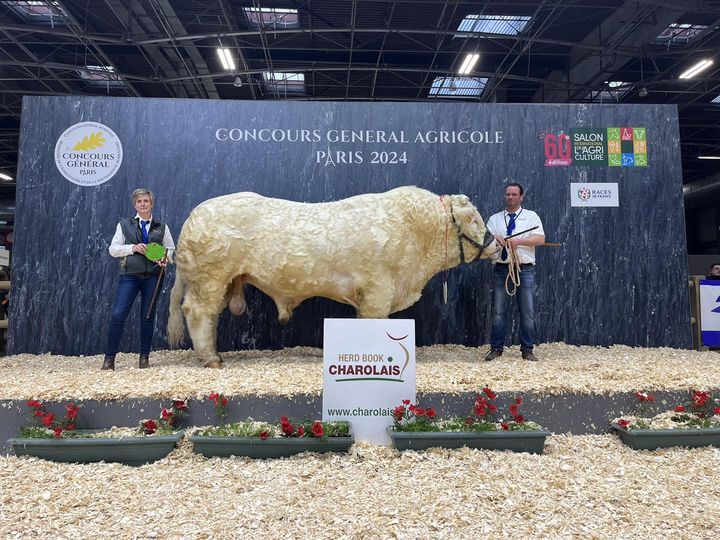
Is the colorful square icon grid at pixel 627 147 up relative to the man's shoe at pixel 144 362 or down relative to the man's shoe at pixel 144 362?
up

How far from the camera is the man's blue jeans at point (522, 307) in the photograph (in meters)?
4.09

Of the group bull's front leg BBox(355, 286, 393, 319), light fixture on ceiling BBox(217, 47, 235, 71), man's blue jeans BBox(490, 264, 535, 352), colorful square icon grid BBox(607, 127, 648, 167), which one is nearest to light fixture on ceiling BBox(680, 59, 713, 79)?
colorful square icon grid BBox(607, 127, 648, 167)

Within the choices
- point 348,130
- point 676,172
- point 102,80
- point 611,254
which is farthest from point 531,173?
point 102,80

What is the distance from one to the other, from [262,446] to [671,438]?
7.22ft

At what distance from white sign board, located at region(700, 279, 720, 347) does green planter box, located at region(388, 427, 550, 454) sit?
381 cm

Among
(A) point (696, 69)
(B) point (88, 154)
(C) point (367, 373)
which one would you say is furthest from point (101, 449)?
(A) point (696, 69)

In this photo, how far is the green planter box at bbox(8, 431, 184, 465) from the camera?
242 cm

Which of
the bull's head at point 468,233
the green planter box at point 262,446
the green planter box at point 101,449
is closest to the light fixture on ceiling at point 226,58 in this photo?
the bull's head at point 468,233

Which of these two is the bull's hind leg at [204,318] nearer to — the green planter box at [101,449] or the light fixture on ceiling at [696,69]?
the green planter box at [101,449]

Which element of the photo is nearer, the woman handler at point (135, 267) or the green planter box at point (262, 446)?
the green planter box at point (262, 446)

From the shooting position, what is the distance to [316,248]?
3.77 m

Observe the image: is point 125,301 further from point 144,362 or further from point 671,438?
point 671,438

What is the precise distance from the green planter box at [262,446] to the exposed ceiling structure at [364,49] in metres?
7.56

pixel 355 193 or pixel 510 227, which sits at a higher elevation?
pixel 355 193
